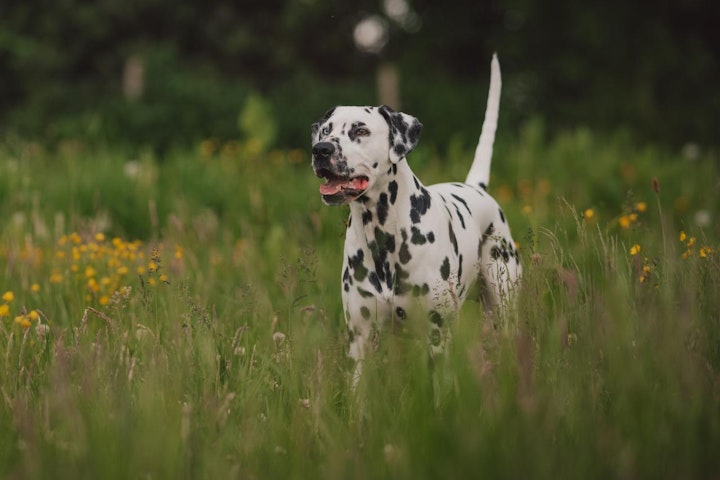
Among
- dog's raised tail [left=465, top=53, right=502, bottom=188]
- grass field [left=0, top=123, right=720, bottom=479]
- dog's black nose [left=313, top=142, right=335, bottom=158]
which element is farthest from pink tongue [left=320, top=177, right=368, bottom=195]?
dog's raised tail [left=465, top=53, right=502, bottom=188]

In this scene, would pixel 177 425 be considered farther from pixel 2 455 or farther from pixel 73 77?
pixel 73 77

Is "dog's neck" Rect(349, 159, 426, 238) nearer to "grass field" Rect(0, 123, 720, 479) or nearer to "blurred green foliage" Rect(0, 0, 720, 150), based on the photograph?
"grass field" Rect(0, 123, 720, 479)

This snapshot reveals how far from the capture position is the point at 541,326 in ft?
10.4

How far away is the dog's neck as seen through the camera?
367cm

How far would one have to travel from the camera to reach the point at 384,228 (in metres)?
3.69

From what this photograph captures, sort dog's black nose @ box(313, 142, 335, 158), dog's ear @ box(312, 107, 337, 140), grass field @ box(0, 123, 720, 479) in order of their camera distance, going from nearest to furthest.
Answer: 1. grass field @ box(0, 123, 720, 479)
2. dog's black nose @ box(313, 142, 335, 158)
3. dog's ear @ box(312, 107, 337, 140)

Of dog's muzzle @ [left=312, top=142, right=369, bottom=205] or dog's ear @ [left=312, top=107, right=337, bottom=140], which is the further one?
dog's ear @ [left=312, top=107, right=337, bottom=140]

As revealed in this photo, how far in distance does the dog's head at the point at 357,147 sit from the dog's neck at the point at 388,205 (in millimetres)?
49

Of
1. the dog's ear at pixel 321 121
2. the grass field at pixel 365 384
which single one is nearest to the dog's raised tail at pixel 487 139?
the grass field at pixel 365 384

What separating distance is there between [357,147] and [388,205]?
328 mm

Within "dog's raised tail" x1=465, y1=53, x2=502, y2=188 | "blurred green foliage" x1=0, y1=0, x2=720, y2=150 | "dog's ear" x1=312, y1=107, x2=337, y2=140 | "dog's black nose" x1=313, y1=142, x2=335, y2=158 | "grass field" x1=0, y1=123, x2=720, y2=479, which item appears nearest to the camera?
"grass field" x1=0, y1=123, x2=720, y2=479

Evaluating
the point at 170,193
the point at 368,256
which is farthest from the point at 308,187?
the point at 368,256

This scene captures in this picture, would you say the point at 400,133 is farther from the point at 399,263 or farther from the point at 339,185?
the point at 399,263

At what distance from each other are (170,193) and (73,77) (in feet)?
70.7
